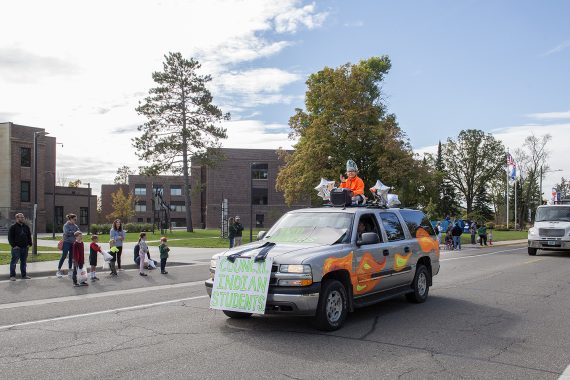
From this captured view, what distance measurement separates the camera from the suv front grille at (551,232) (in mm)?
21906

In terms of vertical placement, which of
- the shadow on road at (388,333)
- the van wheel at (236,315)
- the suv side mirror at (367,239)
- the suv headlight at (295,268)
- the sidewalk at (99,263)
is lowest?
the sidewalk at (99,263)

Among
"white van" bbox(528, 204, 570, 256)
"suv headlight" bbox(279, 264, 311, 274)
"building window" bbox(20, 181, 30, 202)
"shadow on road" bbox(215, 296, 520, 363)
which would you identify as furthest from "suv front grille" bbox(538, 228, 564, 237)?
"building window" bbox(20, 181, 30, 202)

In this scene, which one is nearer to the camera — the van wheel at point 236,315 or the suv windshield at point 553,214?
the van wheel at point 236,315

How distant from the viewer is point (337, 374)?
5273mm

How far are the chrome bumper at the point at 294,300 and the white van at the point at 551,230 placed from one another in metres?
18.8

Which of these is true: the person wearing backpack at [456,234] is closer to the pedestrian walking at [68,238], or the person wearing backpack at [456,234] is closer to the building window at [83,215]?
the pedestrian walking at [68,238]

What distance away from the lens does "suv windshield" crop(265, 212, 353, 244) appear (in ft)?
25.3

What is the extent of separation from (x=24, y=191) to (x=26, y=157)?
3.50 m

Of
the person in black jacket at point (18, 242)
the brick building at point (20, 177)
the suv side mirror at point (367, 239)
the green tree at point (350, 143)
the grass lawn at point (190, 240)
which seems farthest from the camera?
the brick building at point (20, 177)

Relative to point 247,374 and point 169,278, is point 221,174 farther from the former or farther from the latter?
point 247,374

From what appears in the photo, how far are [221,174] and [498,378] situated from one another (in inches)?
2746

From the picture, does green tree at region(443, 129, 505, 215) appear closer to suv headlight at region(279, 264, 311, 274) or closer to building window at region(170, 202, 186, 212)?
building window at region(170, 202, 186, 212)

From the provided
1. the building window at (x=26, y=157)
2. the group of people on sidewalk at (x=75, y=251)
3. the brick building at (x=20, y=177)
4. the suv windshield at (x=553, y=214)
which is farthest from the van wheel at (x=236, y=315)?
the building window at (x=26, y=157)

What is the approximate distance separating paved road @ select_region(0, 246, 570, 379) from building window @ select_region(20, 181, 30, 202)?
1833 inches
